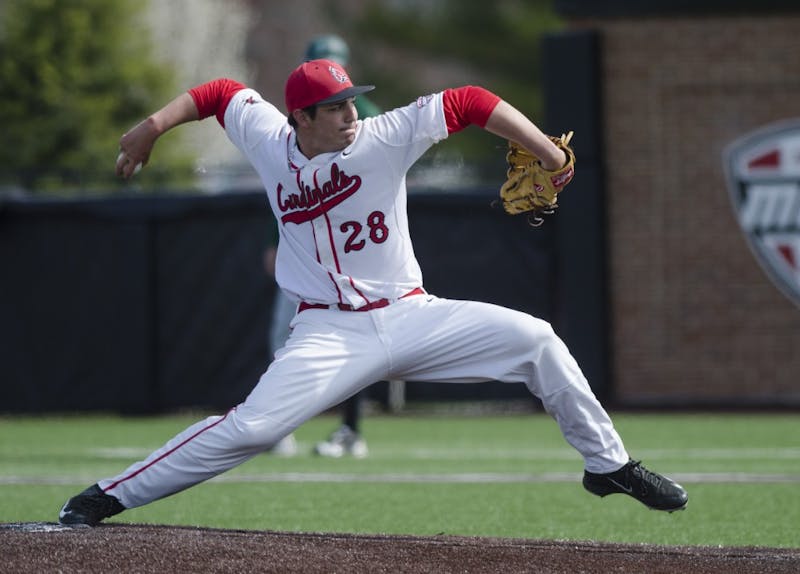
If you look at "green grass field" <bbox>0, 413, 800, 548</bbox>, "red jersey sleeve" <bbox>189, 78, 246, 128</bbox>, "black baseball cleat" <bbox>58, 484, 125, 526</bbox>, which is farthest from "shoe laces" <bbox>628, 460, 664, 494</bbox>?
"red jersey sleeve" <bbox>189, 78, 246, 128</bbox>

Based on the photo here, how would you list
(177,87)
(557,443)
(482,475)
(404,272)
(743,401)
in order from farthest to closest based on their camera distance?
(177,87) < (743,401) < (557,443) < (482,475) < (404,272)

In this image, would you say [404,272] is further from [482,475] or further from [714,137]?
[714,137]

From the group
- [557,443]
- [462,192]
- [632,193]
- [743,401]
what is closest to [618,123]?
[632,193]

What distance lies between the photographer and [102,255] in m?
13.2

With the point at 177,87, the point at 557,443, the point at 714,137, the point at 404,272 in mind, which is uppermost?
the point at 177,87

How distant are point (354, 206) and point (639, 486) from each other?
1.54 metres

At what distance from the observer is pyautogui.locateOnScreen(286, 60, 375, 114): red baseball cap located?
220 inches

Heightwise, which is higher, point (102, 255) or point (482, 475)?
point (102, 255)

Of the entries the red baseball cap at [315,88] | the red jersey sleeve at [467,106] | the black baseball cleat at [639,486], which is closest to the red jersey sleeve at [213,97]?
the red baseball cap at [315,88]

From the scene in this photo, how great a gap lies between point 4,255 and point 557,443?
5.52 m

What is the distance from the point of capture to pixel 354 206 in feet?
18.5

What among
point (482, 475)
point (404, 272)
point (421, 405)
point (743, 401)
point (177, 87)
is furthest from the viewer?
point (177, 87)

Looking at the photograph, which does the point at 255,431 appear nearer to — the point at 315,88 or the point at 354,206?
the point at 354,206

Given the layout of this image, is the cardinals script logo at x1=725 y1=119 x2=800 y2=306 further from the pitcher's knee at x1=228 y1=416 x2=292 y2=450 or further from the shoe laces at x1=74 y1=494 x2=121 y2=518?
the shoe laces at x1=74 y1=494 x2=121 y2=518
